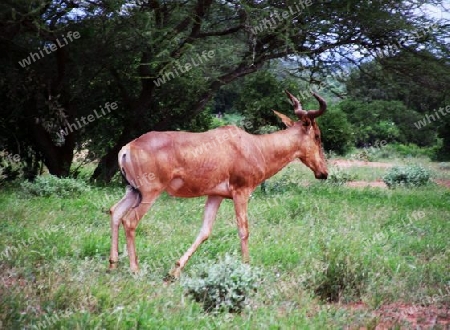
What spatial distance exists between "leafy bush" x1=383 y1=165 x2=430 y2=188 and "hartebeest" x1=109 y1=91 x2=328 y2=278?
10.5 meters

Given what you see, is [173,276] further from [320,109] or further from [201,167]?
[320,109]

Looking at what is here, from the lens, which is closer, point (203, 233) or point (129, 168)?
point (129, 168)

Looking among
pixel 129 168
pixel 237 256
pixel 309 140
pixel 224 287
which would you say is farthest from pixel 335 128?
pixel 224 287

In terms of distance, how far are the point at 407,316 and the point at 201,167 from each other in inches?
99.2

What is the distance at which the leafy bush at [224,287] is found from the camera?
555cm

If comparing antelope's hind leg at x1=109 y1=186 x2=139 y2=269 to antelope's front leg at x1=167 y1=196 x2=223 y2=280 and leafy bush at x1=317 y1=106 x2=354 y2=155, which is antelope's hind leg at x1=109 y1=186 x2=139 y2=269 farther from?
leafy bush at x1=317 y1=106 x2=354 y2=155

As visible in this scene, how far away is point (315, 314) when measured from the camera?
5.62 metres

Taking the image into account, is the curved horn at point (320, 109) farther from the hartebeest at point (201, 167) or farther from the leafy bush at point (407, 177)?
the leafy bush at point (407, 177)

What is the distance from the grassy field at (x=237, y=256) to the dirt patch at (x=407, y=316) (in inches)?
0.8

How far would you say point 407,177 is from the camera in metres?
17.4

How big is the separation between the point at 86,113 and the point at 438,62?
8.66m

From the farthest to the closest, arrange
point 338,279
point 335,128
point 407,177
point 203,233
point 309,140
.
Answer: point 335,128
point 407,177
point 309,140
point 203,233
point 338,279

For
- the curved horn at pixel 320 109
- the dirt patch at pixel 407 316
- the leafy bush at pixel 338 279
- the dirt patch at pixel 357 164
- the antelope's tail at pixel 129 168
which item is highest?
the antelope's tail at pixel 129 168

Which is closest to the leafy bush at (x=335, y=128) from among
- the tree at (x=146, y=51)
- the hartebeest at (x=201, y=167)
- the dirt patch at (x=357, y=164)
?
the dirt patch at (x=357, y=164)
